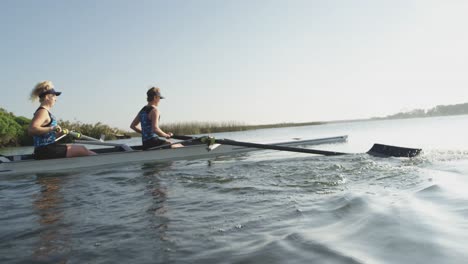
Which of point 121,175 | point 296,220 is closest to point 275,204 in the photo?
point 296,220

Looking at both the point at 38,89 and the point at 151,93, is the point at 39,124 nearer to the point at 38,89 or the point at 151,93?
the point at 38,89

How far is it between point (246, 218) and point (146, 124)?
19.2 ft

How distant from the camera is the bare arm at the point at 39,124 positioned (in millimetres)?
6500

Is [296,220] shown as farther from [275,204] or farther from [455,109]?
[455,109]

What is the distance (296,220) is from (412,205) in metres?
1.33

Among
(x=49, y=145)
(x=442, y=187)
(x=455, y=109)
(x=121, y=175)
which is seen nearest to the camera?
(x=442, y=187)

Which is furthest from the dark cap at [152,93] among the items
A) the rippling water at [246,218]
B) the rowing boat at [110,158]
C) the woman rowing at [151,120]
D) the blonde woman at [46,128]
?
the rippling water at [246,218]

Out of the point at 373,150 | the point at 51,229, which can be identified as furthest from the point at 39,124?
the point at 373,150

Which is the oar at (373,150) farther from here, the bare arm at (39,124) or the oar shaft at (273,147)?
the bare arm at (39,124)

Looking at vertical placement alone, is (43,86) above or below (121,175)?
above

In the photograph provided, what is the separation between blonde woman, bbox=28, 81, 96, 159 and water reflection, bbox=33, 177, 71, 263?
1673mm

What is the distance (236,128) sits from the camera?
130ft

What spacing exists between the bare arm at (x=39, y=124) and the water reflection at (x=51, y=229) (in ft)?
5.22

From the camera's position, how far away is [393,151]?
8.21 metres
